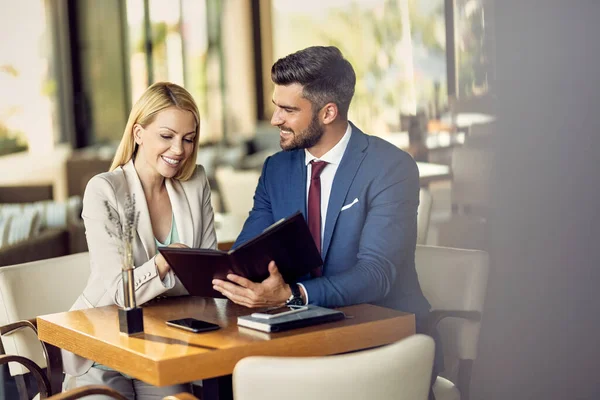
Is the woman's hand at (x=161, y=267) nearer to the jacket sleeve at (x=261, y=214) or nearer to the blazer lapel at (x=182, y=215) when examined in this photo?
the blazer lapel at (x=182, y=215)

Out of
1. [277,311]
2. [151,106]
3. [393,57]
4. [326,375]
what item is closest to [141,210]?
[151,106]

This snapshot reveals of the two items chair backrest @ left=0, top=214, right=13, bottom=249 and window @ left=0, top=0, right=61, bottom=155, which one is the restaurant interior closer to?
chair backrest @ left=0, top=214, right=13, bottom=249

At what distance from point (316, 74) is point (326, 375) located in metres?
1.46

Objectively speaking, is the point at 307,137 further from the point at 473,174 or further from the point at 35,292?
the point at 35,292

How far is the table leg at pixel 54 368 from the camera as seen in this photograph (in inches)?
105

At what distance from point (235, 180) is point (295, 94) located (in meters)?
4.62

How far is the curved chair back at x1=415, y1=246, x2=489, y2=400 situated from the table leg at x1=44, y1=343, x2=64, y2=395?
123 centimetres

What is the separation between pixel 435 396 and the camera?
2863 millimetres

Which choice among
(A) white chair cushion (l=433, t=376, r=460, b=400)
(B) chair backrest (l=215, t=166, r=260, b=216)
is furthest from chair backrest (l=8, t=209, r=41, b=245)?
(A) white chair cushion (l=433, t=376, r=460, b=400)

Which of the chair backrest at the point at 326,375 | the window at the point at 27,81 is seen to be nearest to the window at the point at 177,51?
the window at the point at 27,81

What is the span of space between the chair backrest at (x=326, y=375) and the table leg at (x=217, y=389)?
48cm

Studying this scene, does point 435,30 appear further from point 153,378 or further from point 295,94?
point 153,378

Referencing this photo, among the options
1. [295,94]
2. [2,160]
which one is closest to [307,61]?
[295,94]

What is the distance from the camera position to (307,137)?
9.92ft
